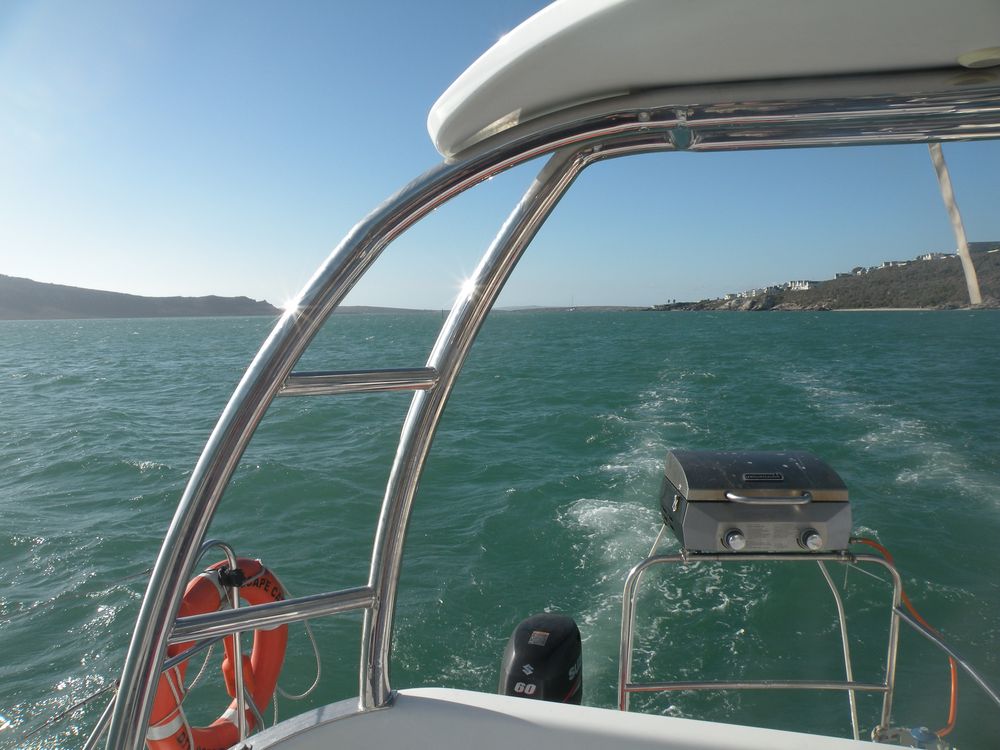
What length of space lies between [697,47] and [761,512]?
3.26 feet

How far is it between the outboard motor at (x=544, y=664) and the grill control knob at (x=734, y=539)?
0.63m

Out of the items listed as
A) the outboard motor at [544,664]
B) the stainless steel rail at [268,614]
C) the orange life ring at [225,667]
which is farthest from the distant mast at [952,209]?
the orange life ring at [225,667]

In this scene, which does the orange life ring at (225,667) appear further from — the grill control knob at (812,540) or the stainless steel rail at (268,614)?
the grill control knob at (812,540)

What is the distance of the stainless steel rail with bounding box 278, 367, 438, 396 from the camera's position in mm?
616

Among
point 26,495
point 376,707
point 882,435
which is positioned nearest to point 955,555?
point 882,435

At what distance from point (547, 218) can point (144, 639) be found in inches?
22.8

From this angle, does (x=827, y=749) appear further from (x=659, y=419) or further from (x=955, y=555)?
(x=659, y=419)

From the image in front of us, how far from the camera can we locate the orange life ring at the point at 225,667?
1510 mm

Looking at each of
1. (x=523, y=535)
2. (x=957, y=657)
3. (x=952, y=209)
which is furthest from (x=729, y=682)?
(x=523, y=535)

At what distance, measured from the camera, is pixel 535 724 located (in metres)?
0.91

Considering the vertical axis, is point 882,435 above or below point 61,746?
above

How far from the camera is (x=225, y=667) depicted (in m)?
1.97

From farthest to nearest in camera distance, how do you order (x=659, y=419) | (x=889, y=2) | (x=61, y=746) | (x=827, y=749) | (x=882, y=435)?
(x=659, y=419) < (x=882, y=435) < (x=61, y=746) < (x=827, y=749) < (x=889, y=2)

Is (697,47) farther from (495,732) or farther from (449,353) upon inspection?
(495,732)
